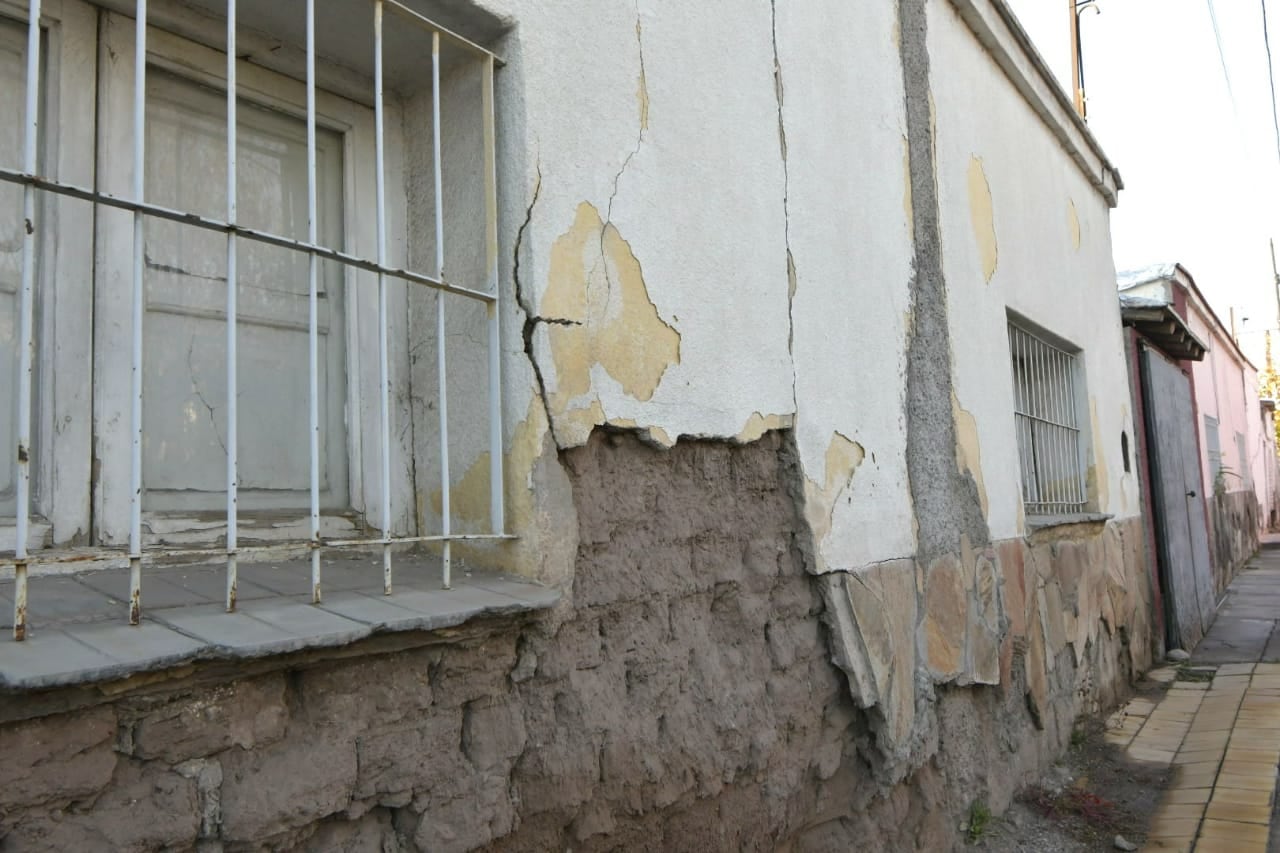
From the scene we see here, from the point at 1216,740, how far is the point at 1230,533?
337 inches

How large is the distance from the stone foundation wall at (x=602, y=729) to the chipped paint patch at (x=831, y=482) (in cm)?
6

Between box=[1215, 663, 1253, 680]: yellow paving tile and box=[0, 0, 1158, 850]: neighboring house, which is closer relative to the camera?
box=[0, 0, 1158, 850]: neighboring house

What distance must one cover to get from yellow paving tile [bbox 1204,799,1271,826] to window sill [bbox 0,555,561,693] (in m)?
3.19

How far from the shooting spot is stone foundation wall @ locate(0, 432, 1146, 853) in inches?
52.4

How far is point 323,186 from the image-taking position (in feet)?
6.73

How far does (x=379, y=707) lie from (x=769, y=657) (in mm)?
1238

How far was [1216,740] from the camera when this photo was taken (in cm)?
467

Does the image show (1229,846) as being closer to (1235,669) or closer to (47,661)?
(1235,669)

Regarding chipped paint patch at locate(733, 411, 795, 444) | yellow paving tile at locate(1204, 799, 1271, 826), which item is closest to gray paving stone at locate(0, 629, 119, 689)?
chipped paint patch at locate(733, 411, 795, 444)

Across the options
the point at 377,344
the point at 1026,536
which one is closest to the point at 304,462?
the point at 377,344

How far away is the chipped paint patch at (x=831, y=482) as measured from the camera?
2723 millimetres

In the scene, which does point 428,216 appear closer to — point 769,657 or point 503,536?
point 503,536

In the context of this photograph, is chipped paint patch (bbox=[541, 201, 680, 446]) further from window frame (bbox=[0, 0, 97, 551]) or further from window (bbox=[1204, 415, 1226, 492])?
window (bbox=[1204, 415, 1226, 492])

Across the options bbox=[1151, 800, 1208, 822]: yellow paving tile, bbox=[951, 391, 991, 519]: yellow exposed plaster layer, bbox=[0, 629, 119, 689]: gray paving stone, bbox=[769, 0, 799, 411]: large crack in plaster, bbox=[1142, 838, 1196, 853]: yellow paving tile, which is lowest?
bbox=[1142, 838, 1196, 853]: yellow paving tile
